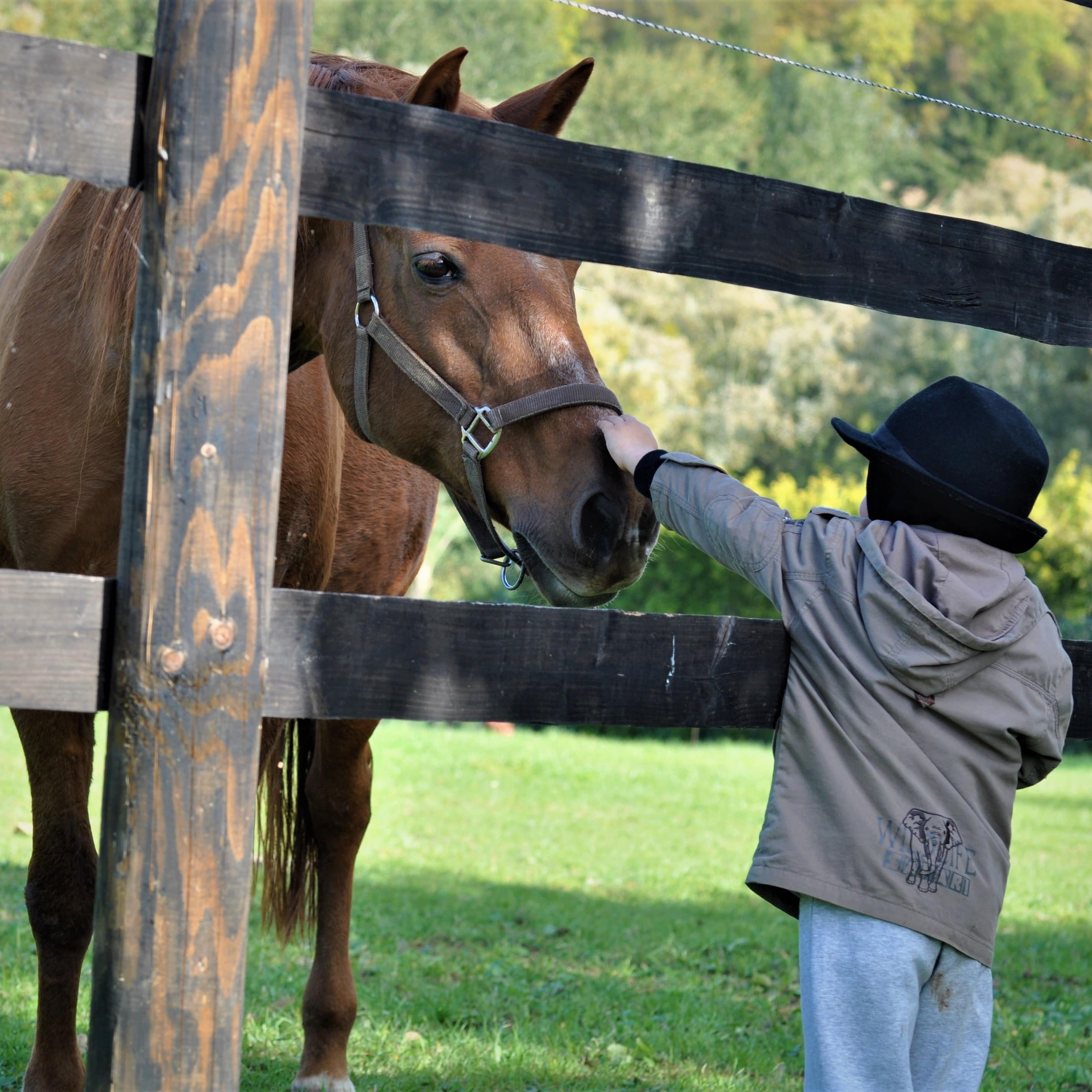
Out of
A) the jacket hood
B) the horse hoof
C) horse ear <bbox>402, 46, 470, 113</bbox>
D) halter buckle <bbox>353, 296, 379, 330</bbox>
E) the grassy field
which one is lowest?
the grassy field

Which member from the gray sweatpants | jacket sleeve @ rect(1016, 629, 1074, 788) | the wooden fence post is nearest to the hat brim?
jacket sleeve @ rect(1016, 629, 1074, 788)

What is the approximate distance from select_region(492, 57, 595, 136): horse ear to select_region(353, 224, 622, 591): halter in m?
0.52

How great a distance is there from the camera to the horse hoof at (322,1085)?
3.83 m

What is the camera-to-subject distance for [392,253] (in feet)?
8.91

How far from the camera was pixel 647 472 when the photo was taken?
2213 mm

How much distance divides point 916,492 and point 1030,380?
27829 mm

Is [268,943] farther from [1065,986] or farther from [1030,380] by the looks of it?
[1030,380]

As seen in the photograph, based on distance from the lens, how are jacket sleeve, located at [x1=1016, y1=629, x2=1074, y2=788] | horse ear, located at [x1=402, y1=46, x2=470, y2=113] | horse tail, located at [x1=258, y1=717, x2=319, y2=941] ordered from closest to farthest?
jacket sleeve, located at [x1=1016, y1=629, x2=1074, y2=788] < horse ear, located at [x1=402, y1=46, x2=470, y2=113] < horse tail, located at [x1=258, y1=717, x2=319, y2=941]

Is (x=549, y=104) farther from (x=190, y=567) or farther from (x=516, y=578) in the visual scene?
(x=190, y=567)

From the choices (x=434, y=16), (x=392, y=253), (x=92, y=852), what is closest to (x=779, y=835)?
(x=392, y=253)

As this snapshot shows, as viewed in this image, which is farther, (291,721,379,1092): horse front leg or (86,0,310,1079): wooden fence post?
(291,721,379,1092): horse front leg

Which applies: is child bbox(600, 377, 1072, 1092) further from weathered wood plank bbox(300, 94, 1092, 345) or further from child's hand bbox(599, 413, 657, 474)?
weathered wood plank bbox(300, 94, 1092, 345)

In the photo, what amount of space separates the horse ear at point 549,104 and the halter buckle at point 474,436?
2.74ft

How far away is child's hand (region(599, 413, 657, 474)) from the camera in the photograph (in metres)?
2.29
